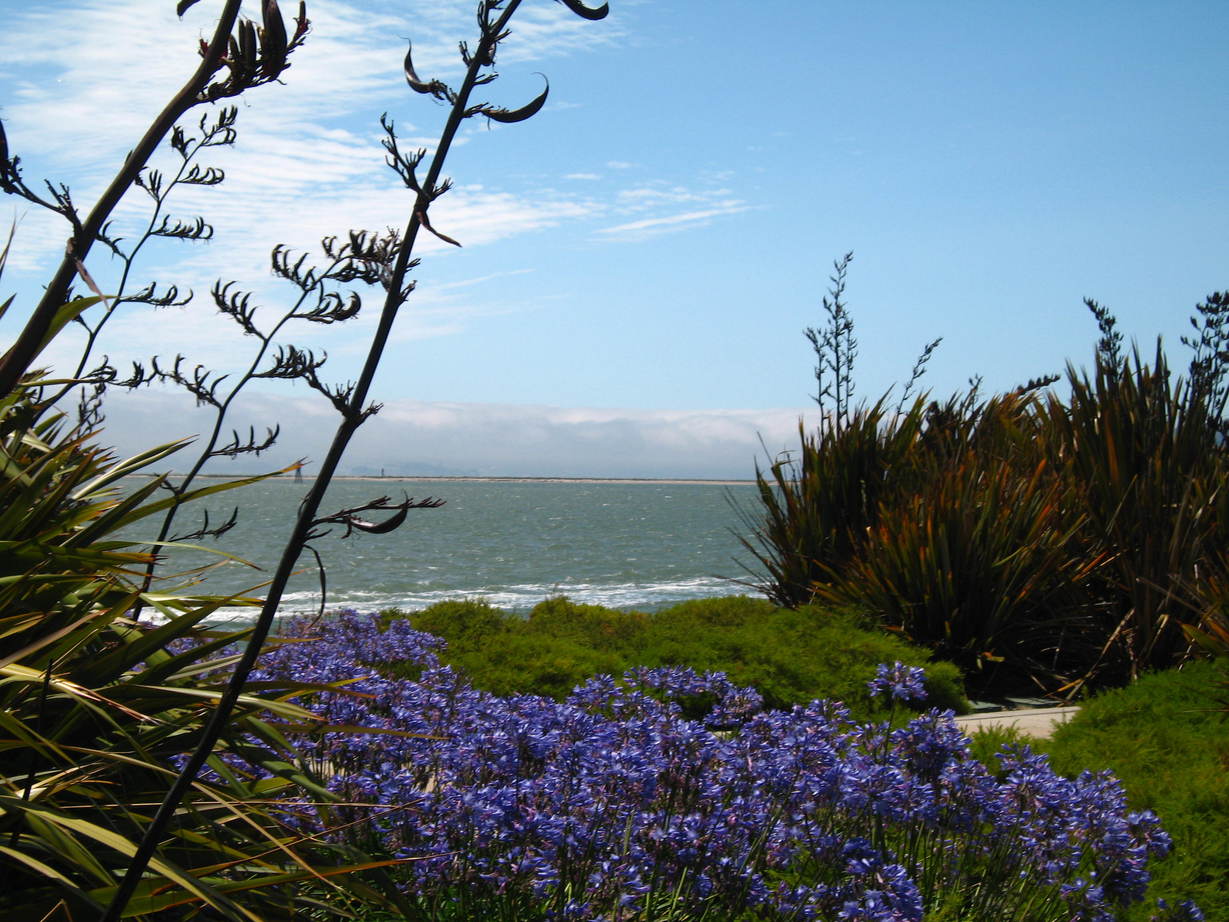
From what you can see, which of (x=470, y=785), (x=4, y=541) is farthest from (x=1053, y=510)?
(x=4, y=541)

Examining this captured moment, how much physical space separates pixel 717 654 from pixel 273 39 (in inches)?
223

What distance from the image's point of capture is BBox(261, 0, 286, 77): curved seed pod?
1321 mm

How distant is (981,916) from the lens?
115 inches

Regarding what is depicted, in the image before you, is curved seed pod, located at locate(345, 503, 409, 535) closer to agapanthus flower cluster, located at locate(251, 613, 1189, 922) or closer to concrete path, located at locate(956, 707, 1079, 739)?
agapanthus flower cluster, located at locate(251, 613, 1189, 922)

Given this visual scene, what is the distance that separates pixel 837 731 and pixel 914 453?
589 centimetres

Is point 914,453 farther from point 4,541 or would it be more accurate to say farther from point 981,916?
point 4,541

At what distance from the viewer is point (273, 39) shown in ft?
4.43

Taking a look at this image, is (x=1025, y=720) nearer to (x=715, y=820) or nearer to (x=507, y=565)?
(x=715, y=820)

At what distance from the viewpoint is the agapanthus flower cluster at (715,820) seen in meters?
2.55

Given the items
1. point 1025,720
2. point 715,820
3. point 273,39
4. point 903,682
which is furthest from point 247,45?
point 1025,720

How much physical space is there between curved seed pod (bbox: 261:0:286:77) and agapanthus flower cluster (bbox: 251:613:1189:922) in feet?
5.27

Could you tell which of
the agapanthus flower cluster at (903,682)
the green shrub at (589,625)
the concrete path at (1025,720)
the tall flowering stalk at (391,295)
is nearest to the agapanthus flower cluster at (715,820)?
the agapanthus flower cluster at (903,682)

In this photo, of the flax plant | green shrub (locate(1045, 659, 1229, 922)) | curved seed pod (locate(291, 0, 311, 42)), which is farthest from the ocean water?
curved seed pod (locate(291, 0, 311, 42))

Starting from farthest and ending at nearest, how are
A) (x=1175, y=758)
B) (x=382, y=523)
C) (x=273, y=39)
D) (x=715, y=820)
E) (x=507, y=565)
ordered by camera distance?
(x=507, y=565)
(x=1175, y=758)
(x=715, y=820)
(x=273, y=39)
(x=382, y=523)
